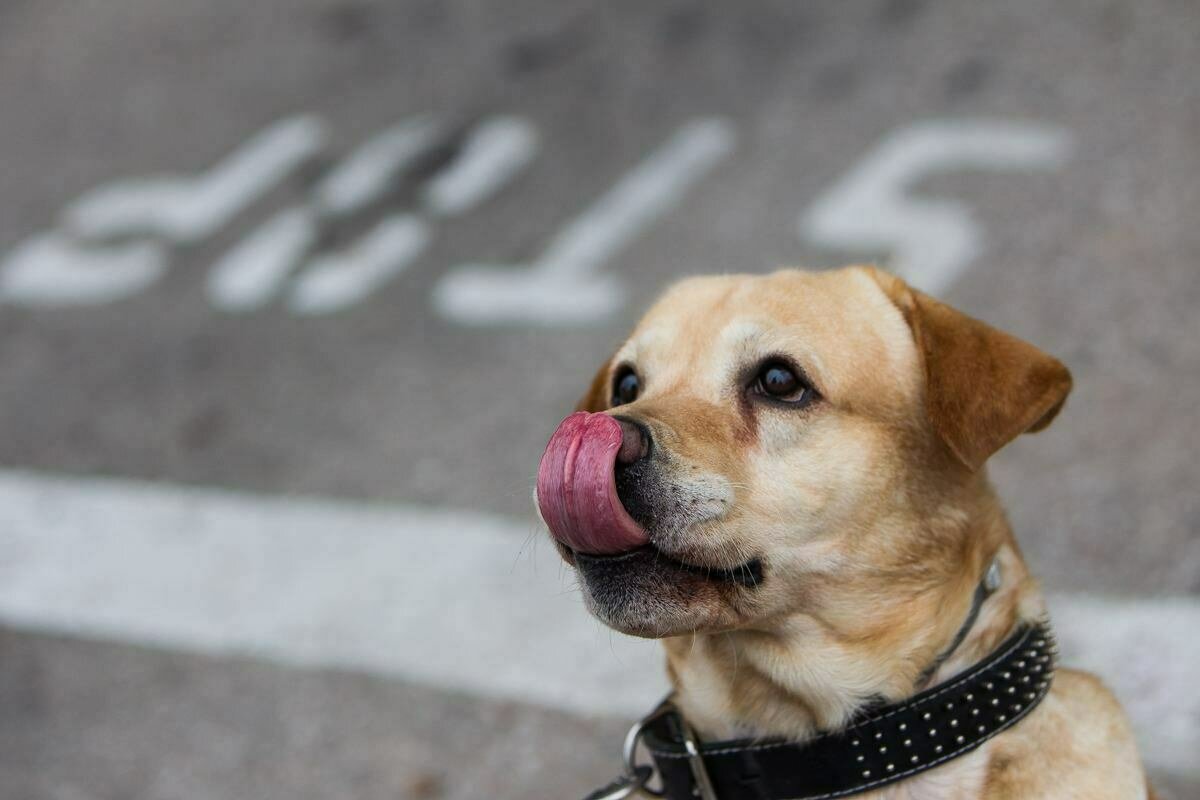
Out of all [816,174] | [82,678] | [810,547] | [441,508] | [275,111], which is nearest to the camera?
[810,547]

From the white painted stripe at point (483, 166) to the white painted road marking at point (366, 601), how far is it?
2176 mm

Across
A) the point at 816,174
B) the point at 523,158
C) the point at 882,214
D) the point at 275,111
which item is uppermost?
the point at 275,111

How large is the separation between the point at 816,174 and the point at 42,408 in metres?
3.83

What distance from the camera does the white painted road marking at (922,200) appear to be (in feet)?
18.0

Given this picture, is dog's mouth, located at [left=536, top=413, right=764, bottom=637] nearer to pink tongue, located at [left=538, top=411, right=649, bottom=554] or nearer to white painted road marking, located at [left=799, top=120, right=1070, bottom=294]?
pink tongue, located at [left=538, top=411, right=649, bottom=554]

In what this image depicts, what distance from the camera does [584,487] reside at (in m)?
2.25

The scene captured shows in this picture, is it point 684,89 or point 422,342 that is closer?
point 422,342

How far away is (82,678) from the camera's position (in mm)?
4574

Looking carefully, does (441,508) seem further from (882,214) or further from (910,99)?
(910,99)

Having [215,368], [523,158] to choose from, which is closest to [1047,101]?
[523,158]

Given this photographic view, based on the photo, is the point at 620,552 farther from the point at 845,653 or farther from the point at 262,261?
the point at 262,261

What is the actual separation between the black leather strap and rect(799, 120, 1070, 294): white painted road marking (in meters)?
2.99

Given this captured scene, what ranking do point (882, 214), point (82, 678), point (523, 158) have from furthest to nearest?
point (523, 158), point (882, 214), point (82, 678)

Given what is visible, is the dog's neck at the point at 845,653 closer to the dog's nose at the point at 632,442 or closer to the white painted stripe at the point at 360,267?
the dog's nose at the point at 632,442
